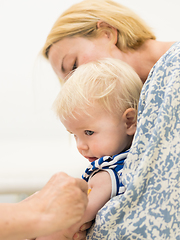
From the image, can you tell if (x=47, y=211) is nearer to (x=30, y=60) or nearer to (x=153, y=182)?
(x=153, y=182)

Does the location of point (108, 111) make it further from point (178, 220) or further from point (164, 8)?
point (164, 8)

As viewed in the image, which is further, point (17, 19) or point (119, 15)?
point (17, 19)

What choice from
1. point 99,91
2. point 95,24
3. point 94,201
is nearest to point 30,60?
point 95,24

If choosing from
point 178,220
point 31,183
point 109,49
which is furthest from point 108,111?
point 31,183

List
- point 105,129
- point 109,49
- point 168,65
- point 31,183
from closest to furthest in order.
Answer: point 168,65 < point 105,129 < point 109,49 < point 31,183

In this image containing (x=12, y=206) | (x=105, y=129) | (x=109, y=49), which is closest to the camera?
(x=12, y=206)

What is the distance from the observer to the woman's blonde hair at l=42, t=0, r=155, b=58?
4.27 ft

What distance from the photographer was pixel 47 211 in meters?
0.59

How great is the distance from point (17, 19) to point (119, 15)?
1660mm

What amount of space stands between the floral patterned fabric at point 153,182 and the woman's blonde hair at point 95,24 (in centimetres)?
68

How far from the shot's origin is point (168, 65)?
0.71 meters

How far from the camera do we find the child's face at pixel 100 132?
33.5 inches

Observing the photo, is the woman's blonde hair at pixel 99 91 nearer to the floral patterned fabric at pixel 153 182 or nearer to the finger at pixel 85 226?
the floral patterned fabric at pixel 153 182

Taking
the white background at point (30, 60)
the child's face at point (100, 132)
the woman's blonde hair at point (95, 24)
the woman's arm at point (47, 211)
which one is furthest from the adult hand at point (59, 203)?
the white background at point (30, 60)
